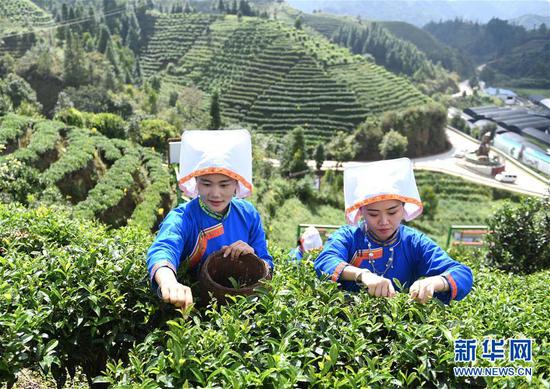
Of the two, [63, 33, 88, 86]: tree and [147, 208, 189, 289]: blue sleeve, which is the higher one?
[147, 208, 189, 289]: blue sleeve

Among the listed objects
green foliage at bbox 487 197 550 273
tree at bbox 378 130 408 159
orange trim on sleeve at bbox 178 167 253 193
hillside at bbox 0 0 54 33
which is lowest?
tree at bbox 378 130 408 159

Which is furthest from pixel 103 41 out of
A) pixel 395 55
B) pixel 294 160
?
pixel 395 55

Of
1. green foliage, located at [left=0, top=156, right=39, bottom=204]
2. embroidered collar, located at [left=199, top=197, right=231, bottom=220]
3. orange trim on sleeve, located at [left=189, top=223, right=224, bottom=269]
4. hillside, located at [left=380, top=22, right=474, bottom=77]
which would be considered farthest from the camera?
hillside, located at [left=380, top=22, right=474, bottom=77]

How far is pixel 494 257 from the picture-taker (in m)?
7.71

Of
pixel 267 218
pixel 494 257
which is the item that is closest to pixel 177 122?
pixel 267 218

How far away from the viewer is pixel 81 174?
45.6 ft

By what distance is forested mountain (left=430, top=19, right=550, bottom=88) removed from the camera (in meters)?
115

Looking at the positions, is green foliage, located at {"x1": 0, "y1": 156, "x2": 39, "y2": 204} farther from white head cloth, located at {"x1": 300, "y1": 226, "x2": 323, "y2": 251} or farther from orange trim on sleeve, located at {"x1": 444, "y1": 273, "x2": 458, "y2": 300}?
orange trim on sleeve, located at {"x1": 444, "y1": 273, "x2": 458, "y2": 300}

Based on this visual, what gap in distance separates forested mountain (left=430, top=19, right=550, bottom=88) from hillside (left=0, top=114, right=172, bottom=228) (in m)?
117

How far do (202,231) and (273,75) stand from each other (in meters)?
64.6

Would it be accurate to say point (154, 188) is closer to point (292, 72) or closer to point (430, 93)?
point (292, 72)

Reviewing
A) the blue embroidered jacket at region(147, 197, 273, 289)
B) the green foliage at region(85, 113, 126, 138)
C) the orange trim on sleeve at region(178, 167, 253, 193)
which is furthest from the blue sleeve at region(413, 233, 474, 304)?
the green foliage at region(85, 113, 126, 138)

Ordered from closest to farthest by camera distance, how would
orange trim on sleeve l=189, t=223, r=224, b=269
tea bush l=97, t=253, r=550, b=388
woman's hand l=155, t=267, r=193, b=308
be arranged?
tea bush l=97, t=253, r=550, b=388 → woman's hand l=155, t=267, r=193, b=308 → orange trim on sleeve l=189, t=223, r=224, b=269

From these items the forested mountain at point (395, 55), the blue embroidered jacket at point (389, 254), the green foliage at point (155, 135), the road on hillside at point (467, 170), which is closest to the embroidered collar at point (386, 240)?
the blue embroidered jacket at point (389, 254)
